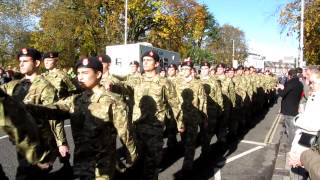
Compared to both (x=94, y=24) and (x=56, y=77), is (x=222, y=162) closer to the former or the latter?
(x=56, y=77)

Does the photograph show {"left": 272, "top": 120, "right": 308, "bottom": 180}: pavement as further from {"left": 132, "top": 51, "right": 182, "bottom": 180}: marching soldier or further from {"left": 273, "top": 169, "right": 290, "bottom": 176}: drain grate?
{"left": 132, "top": 51, "right": 182, "bottom": 180}: marching soldier

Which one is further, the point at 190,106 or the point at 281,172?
the point at 190,106

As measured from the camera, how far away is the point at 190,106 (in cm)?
788

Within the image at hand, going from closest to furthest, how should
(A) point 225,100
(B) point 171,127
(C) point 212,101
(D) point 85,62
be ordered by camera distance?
(D) point 85,62 → (B) point 171,127 → (C) point 212,101 → (A) point 225,100

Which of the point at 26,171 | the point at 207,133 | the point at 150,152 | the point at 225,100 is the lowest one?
the point at 207,133

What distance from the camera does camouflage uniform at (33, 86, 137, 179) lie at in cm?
406

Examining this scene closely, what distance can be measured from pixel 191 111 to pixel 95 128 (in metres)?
3.88

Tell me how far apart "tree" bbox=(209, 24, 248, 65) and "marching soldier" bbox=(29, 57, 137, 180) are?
79.3 metres

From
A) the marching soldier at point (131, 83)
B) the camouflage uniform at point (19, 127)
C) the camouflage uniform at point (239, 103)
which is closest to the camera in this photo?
the camouflage uniform at point (19, 127)

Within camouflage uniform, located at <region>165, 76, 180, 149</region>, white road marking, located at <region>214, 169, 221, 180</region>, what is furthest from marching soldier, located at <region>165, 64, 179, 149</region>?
white road marking, located at <region>214, 169, 221, 180</region>

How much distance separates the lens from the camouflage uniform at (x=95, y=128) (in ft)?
13.3

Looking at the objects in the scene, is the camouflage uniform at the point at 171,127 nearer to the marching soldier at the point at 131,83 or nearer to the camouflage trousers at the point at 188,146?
the camouflage trousers at the point at 188,146

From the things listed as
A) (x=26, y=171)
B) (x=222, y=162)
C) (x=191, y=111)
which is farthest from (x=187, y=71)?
(x=26, y=171)

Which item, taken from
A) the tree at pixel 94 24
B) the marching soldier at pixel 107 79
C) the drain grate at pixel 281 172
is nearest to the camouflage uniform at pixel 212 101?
the drain grate at pixel 281 172
